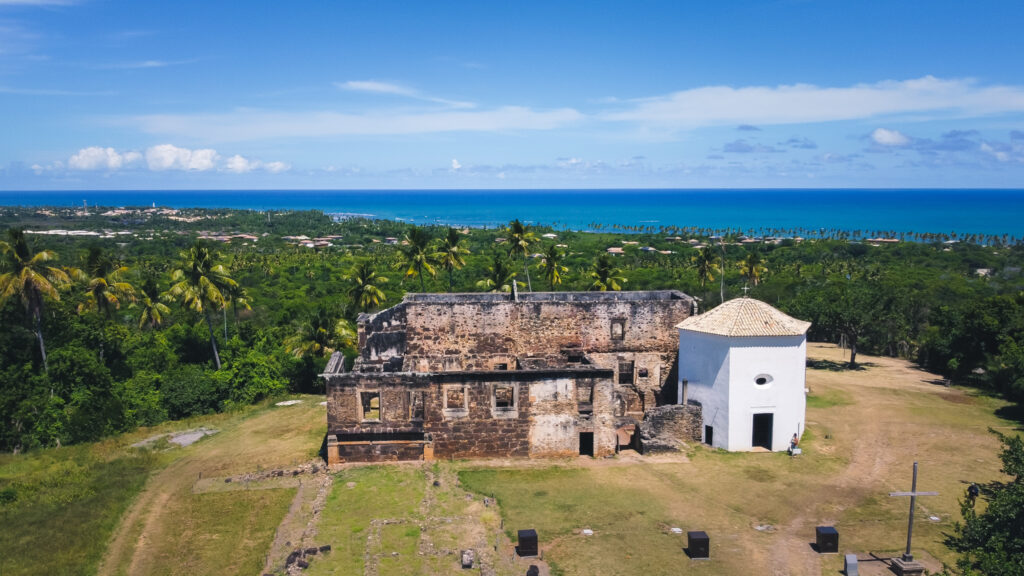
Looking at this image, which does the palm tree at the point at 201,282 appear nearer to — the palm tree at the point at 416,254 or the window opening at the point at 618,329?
the palm tree at the point at 416,254

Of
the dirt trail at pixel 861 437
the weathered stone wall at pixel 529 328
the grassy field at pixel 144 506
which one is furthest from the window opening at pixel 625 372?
the grassy field at pixel 144 506

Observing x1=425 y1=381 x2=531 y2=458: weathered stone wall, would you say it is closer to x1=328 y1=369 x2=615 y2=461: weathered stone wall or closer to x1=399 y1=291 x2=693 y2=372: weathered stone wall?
x1=328 y1=369 x2=615 y2=461: weathered stone wall

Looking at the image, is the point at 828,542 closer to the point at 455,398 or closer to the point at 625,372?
the point at 625,372

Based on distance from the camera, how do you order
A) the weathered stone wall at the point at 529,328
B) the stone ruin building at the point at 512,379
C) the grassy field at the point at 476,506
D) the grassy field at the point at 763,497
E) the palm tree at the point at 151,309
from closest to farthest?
1. the grassy field at the point at 476,506
2. the grassy field at the point at 763,497
3. the stone ruin building at the point at 512,379
4. the weathered stone wall at the point at 529,328
5. the palm tree at the point at 151,309

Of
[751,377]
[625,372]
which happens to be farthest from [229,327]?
[751,377]

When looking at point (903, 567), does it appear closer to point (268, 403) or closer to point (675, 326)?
point (675, 326)

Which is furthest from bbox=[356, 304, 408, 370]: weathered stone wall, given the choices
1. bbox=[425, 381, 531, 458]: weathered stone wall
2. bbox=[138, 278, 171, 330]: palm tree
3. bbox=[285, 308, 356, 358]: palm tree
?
bbox=[138, 278, 171, 330]: palm tree
